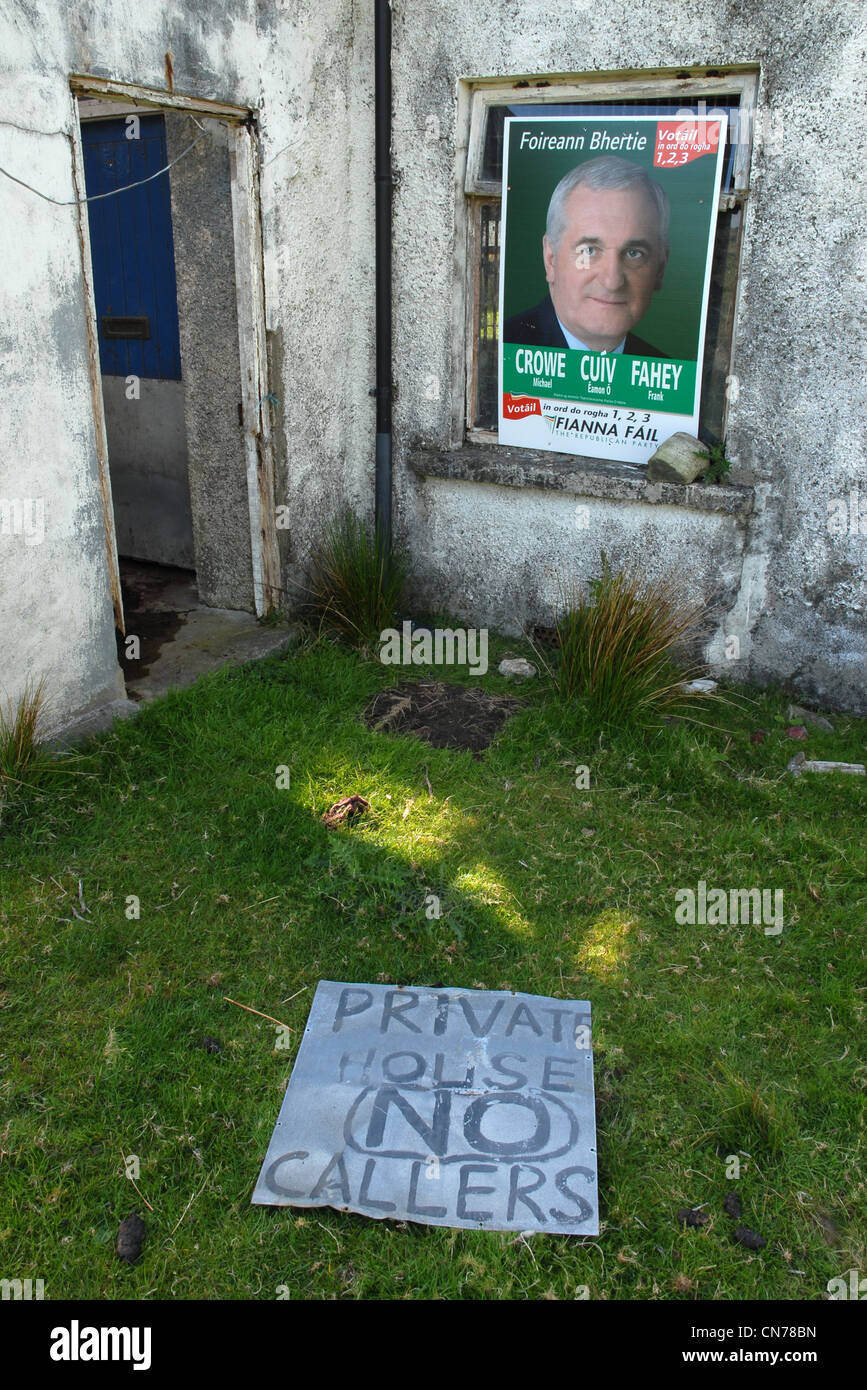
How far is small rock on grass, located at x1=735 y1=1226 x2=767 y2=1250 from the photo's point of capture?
2682 mm

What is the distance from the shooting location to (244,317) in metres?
5.44

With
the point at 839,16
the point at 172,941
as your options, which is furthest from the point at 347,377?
the point at 172,941

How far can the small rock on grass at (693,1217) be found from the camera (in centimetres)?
273

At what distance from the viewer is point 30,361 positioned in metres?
4.19

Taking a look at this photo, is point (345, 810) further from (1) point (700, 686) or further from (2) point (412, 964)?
(1) point (700, 686)

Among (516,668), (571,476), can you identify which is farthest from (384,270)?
(516,668)

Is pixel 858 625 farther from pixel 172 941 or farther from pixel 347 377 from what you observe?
pixel 172 941

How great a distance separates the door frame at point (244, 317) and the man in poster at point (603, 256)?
1.51 metres

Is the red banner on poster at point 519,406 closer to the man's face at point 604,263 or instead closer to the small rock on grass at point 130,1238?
the man's face at point 604,263

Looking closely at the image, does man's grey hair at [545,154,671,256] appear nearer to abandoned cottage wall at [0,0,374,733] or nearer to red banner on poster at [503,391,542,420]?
red banner on poster at [503,391,542,420]

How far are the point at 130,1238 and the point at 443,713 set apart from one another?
2.98 meters

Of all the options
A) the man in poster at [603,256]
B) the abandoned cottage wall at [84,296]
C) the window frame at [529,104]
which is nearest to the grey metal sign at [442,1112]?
the abandoned cottage wall at [84,296]

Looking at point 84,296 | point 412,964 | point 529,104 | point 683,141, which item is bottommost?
point 412,964
